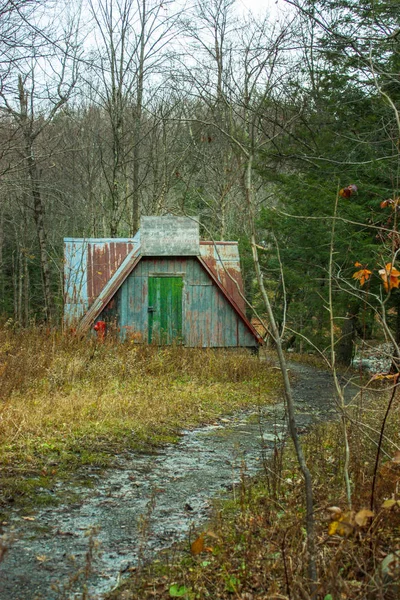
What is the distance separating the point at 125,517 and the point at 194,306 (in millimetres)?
12992

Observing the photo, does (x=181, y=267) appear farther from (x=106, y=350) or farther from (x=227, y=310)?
(x=106, y=350)

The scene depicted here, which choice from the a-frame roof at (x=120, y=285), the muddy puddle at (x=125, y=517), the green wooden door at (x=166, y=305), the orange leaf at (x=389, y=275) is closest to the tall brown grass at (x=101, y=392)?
the muddy puddle at (x=125, y=517)

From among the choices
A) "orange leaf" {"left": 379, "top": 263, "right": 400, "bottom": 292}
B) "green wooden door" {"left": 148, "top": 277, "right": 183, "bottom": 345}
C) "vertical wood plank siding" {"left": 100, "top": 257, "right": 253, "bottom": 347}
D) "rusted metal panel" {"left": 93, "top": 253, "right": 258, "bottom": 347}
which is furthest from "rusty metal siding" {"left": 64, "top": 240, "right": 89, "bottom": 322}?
"orange leaf" {"left": 379, "top": 263, "right": 400, "bottom": 292}

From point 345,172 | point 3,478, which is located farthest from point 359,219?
point 3,478

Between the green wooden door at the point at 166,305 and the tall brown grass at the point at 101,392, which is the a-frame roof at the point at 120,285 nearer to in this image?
the green wooden door at the point at 166,305

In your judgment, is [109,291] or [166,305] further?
[166,305]

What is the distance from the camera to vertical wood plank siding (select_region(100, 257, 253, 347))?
18.0m

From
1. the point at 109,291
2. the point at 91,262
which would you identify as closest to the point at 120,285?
the point at 109,291

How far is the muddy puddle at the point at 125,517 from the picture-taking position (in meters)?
4.19

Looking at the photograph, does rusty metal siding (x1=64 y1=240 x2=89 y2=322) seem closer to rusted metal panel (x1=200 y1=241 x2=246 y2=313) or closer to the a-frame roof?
the a-frame roof

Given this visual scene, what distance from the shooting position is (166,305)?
1822cm

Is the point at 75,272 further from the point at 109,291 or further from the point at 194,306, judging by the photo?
the point at 194,306

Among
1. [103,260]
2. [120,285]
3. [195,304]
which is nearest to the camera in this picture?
[120,285]

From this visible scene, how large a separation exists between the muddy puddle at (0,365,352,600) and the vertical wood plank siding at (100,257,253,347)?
360 inches
